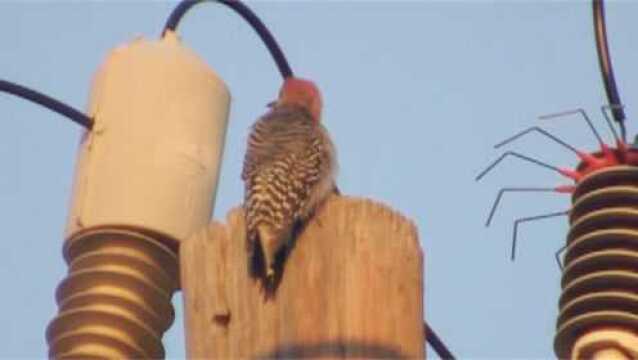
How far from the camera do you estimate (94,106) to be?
5.60 metres

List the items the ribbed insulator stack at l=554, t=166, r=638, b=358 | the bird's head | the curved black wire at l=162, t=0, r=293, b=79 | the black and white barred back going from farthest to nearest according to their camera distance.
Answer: the bird's head
the curved black wire at l=162, t=0, r=293, b=79
the black and white barred back
the ribbed insulator stack at l=554, t=166, r=638, b=358

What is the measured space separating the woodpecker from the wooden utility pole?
0.09m

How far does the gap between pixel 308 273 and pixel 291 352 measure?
0.29 metres

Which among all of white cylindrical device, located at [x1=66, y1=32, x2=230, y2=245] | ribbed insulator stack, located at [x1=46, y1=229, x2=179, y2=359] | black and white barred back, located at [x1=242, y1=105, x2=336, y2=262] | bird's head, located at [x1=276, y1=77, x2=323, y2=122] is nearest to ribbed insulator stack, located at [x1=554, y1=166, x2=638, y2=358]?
black and white barred back, located at [x1=242, y1=105, x2=336, y2=262]

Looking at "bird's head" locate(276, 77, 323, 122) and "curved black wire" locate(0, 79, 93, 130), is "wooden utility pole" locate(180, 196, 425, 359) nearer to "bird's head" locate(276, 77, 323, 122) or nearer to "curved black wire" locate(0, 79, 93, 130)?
"curved black wire" locate(0, 79, 93, 130)

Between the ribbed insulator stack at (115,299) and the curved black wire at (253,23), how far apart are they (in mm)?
1455

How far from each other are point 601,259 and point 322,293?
2.46 ft

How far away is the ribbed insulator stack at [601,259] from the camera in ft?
14.3

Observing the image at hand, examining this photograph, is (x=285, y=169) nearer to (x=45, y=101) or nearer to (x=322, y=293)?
(x=45, y=101)

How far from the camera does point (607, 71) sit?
507cm

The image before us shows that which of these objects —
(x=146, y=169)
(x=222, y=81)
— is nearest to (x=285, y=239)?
(x=146, y=169)

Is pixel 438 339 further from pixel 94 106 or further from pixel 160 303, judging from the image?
pixel 94 106

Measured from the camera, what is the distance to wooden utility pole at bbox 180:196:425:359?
13.6 ft

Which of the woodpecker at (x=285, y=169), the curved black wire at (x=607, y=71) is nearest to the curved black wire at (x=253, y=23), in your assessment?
the woodpecker at (x=285, y=169)
